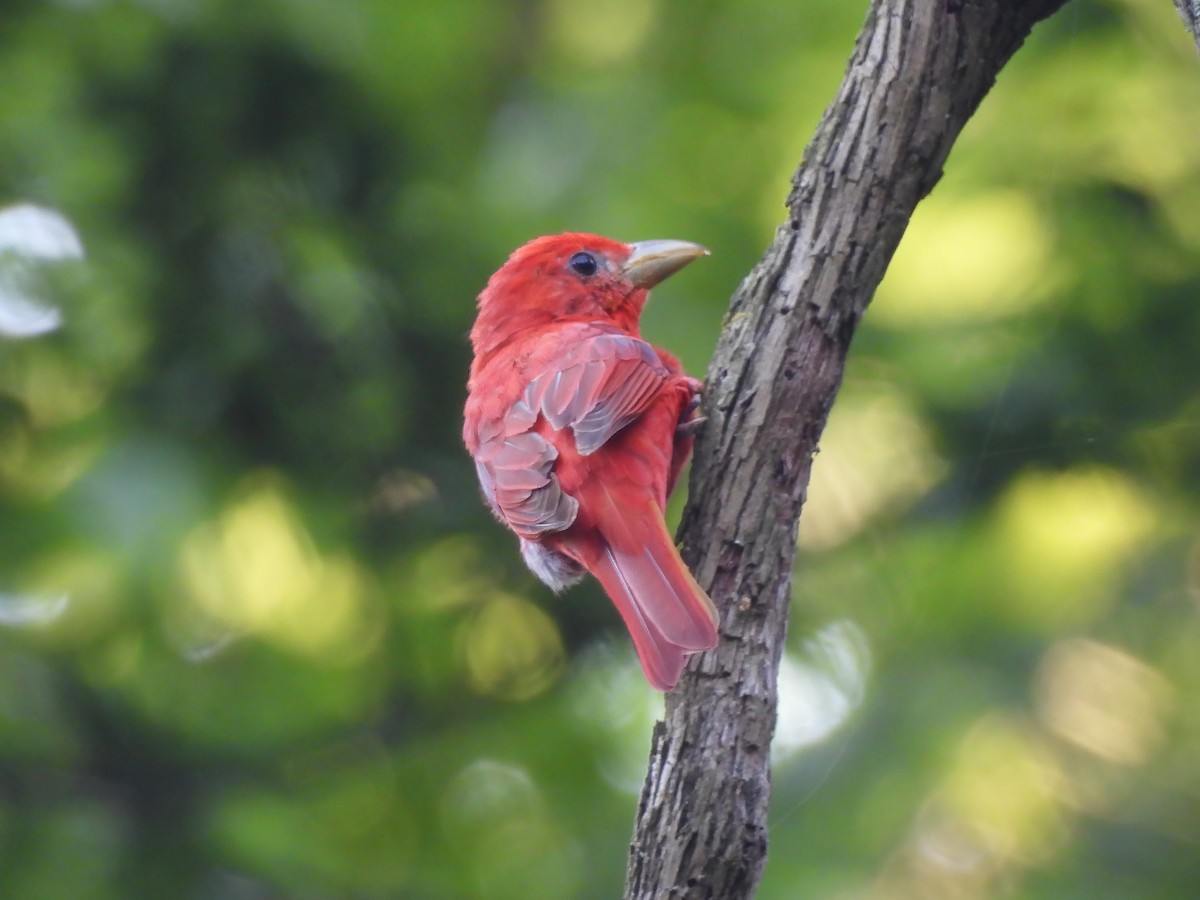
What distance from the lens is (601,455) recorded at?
3283 millimetres

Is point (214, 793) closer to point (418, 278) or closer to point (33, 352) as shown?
point (33, 352)

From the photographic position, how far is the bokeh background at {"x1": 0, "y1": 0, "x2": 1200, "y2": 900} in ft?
15.3

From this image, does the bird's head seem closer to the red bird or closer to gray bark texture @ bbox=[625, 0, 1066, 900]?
the red bird

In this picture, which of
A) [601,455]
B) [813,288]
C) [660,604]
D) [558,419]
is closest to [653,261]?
[558,419]

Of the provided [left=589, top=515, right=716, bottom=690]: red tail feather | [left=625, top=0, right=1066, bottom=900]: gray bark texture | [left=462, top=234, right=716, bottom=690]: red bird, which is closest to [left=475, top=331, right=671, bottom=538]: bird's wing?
[left=462, top=234, right=716, bottom=690]: red bird

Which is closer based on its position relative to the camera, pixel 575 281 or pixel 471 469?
pixel 575 281

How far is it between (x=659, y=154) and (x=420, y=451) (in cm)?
154

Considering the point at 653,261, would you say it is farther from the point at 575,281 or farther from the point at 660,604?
the point at 660,604

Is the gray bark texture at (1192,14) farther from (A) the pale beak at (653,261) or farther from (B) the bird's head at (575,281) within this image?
(B) the bird's head at (575,281)

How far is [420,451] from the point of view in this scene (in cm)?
540

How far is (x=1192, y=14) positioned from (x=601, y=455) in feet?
5.28

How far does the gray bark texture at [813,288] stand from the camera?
284 centimetres

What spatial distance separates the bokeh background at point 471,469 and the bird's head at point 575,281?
695 mm

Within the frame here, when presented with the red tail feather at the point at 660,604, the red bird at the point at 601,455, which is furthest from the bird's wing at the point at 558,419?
the red tail feather at the point at 660,604
